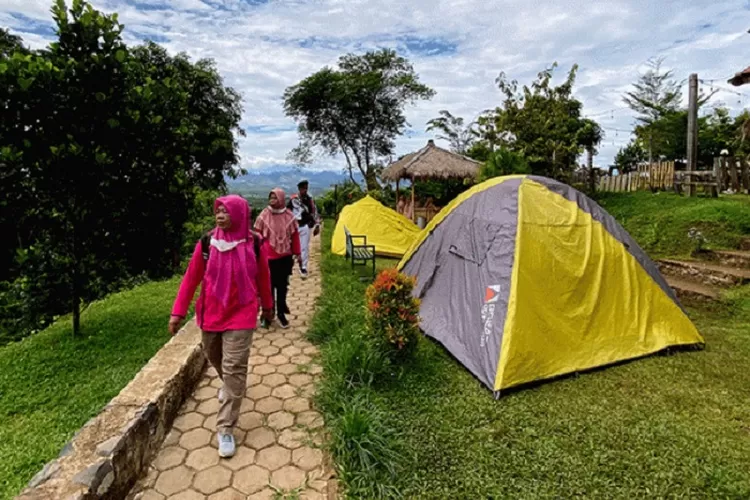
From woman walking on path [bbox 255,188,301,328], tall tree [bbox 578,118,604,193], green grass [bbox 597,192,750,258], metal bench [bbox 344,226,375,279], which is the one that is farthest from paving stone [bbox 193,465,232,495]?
tall tree [bbox 578,118,604,193]

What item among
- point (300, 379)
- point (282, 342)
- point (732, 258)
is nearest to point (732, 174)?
point (732, 258)

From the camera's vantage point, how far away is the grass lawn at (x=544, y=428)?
2.54 m

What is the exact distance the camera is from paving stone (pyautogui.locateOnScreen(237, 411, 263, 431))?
3.11 meters

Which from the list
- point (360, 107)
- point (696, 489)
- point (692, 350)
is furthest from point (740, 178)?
point (360, 107)

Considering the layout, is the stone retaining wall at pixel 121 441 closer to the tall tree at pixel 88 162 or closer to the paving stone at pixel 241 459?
the paving stone at pixel 241 459

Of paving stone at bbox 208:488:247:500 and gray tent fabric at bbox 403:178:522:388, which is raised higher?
gray tent fabric at bbox 403:178:522:388

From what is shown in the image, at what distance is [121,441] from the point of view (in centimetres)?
240

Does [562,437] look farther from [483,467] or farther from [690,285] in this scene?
[690,285]

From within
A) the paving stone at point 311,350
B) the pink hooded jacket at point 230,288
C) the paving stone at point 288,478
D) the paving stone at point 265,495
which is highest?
the pink hooded jacket at point 230,288

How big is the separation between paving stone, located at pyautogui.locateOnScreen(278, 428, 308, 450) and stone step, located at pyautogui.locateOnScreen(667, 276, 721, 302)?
5604 mm

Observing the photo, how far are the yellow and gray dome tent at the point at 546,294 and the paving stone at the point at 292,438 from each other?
5.21 feet

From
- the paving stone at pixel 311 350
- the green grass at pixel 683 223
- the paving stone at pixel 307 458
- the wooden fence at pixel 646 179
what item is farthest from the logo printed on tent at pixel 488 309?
the wooden fence at pixel 646 179

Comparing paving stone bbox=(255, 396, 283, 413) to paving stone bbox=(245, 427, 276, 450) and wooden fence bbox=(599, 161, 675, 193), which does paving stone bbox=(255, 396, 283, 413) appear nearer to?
paving stone bbox=(245, 427, 276, 450)

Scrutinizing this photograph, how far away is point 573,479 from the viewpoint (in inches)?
101
